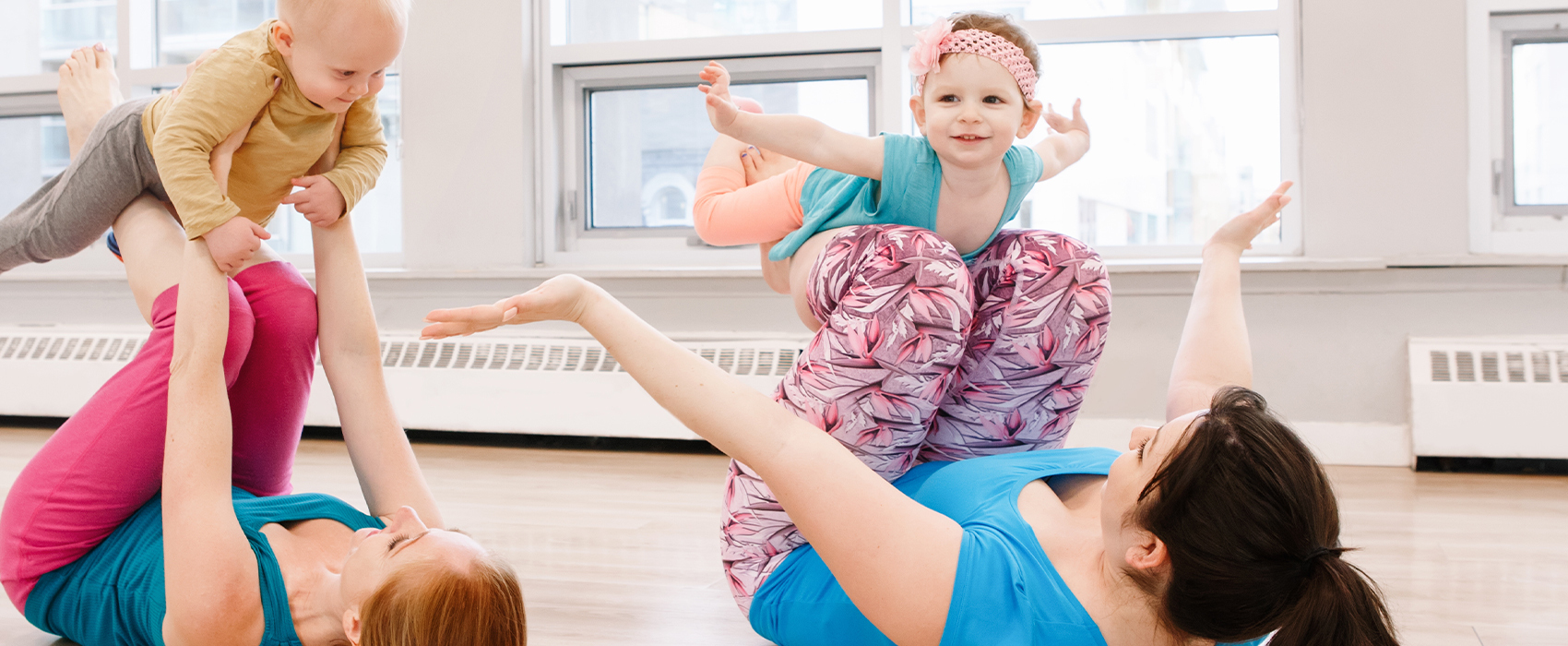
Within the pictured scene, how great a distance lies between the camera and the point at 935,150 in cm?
139

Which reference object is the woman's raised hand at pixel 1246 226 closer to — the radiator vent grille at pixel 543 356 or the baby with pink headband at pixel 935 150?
the baby with pink headband at pixel 935 150

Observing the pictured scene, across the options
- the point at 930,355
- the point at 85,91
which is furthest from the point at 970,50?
the point at 85,91

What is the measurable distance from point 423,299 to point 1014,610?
2.78m

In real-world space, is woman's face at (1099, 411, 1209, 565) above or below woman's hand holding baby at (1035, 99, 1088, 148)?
below

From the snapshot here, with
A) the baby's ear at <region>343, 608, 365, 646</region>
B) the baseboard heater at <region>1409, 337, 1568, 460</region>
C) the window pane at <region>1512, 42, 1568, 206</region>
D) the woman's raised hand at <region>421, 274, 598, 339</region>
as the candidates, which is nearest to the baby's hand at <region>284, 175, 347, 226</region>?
the woman's raised hand at <region>421, 274, 598, 339</region>

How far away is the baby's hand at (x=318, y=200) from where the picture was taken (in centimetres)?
140

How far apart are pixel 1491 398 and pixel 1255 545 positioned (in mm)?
2257

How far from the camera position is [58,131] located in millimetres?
3975

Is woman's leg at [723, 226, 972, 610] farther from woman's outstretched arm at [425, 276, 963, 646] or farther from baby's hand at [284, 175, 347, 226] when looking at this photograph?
baby's hand at [284, 175, 347, 226]

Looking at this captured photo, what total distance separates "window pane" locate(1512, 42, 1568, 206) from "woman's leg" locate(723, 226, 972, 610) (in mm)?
2548

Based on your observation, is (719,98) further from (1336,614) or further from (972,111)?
(1336,614)

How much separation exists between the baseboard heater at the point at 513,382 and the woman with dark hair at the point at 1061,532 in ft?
6.12

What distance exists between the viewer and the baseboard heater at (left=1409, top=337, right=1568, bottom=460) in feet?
8.55

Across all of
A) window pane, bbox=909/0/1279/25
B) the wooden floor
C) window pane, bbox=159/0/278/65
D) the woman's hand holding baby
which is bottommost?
the wooden floor
